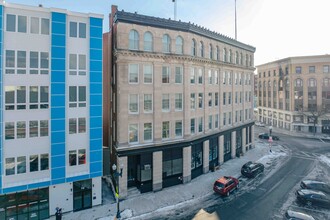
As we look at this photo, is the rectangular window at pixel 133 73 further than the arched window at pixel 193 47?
No

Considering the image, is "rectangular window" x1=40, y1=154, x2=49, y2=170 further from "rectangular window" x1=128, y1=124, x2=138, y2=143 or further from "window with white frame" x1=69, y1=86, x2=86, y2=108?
"rectangular window" x1=128, y1=124, x2=138, y2=143

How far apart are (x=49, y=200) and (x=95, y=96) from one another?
36.0 feet

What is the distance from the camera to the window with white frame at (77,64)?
2098cm

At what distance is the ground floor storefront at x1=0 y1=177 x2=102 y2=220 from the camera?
61.5 ft

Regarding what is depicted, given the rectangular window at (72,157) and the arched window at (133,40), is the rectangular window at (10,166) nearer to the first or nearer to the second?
the rectangular window at (72,157)

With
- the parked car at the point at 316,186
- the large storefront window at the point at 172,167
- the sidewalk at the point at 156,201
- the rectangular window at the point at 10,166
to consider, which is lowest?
the sidewalk at the point at 156,201

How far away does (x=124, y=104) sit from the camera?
23.8 m

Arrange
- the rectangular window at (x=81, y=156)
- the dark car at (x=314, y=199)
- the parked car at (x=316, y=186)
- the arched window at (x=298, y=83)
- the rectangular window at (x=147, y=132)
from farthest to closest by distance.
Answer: the arched window at (x=298, y=83), the rectangular window at (x=147, y=132), the parked car at (x=316, y=186), the dark car at (x=314, y=199), the rectangular window at (x=81, y=156)

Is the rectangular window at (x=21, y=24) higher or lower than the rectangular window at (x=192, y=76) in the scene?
higher

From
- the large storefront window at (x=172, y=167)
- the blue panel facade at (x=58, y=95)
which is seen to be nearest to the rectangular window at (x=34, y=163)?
the blue panel facade at (x=58, y=95)

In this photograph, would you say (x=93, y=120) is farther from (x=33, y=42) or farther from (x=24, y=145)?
(x=33, y=42)

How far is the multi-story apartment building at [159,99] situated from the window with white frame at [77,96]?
147 inches

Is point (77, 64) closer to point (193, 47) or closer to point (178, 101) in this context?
point (178, 101)

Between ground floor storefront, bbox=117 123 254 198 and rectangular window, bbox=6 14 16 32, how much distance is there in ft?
50.3
